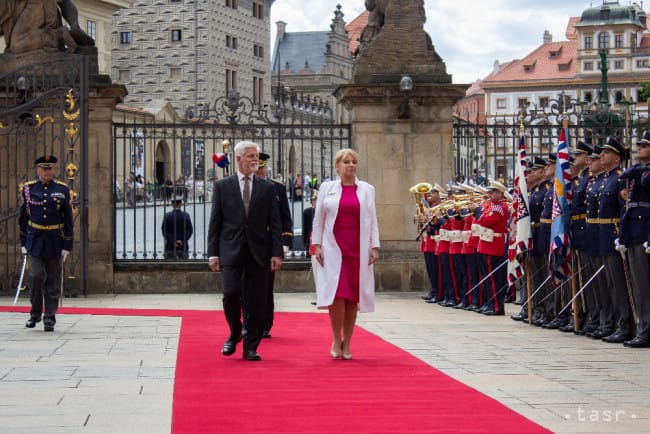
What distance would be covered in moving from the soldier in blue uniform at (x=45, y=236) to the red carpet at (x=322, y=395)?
2.20m

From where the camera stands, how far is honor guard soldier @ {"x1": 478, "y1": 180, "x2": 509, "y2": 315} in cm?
1602

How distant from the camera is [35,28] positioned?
62.5 feet

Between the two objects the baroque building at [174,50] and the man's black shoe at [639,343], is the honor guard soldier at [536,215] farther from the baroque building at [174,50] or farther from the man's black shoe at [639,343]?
the baroque building at [174,50]

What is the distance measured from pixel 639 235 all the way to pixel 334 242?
308cm

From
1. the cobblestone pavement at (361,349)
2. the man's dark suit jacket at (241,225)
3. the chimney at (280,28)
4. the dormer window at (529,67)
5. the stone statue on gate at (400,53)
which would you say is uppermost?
the chimney at (280,28)

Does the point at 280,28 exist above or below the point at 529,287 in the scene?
above

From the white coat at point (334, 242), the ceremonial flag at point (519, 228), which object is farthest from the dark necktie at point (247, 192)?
the ceremonial flag at point (519, 228)

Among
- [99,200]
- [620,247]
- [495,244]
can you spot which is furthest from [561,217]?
[99,200]

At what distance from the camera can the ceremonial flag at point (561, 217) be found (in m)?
13.2

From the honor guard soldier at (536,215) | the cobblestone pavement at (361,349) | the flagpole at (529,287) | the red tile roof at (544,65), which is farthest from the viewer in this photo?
the red tile roof at (544,65)

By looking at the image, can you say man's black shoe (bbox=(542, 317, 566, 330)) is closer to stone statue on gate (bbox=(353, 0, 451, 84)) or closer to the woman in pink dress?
the woman in pink dress

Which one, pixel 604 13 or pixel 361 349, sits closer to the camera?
pixel 361 349

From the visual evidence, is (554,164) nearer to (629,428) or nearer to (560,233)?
(560,233)

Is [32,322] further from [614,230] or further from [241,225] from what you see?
[614,230]
